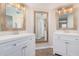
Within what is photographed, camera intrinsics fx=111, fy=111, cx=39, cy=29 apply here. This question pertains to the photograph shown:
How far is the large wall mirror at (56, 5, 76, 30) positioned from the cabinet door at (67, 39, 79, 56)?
15 cm

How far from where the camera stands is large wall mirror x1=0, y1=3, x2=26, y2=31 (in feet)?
4.06

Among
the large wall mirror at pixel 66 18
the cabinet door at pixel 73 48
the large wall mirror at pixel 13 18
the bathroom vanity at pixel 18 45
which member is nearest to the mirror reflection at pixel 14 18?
the large wall mirror at pixel 13 18

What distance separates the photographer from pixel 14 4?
1204mm

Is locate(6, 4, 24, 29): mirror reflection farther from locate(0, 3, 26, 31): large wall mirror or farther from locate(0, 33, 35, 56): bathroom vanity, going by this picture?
locate(0, 33, 35, 56): bathroom vanity

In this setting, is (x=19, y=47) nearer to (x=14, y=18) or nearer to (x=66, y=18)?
(x=14, y=18)

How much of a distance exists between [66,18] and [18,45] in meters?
0.61

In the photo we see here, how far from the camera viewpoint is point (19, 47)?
1200 mm

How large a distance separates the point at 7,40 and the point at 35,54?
334 mm

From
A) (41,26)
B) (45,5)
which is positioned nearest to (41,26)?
(41,26)

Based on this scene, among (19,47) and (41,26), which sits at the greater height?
(41,26)

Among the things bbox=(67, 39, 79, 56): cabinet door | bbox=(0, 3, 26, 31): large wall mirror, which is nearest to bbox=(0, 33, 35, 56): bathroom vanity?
bbox=(0, 3, 26, 31): large wall mirror

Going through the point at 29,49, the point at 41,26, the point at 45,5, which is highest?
the point at 45,5

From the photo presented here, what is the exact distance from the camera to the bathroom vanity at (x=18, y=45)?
3.40 feet

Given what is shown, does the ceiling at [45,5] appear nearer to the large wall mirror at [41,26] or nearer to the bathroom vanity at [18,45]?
the large wall mirror at [41,26]
